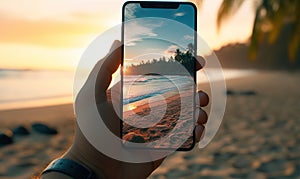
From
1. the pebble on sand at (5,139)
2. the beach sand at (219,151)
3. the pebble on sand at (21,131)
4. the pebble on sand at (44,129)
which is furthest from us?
the pebble on sand at (44,129)

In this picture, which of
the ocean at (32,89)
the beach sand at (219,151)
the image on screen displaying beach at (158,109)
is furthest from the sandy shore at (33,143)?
the image on screen displaying beach at (158,109)

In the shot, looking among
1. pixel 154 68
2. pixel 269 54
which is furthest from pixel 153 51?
pixel 269 54

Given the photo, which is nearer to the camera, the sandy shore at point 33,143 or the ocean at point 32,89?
the sandy shore at point 33,143

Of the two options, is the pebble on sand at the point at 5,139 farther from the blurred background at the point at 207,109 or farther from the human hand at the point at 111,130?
the human hand at the point at 111,130

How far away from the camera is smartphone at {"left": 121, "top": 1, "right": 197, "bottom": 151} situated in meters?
1.26

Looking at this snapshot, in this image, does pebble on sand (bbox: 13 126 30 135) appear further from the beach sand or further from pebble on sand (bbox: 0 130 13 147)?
pebble on sand (bbox: 0 130 13 147)

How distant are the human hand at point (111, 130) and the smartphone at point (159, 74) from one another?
1.6 inches

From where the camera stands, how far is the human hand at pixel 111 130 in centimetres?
118

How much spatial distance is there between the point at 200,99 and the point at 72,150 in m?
0.36

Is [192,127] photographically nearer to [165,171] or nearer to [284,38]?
[165,171]

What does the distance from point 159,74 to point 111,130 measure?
21 centimetres

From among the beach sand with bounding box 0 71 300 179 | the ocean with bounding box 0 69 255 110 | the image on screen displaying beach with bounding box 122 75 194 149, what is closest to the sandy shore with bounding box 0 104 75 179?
the beach sand with bounding box 0 71 300 179

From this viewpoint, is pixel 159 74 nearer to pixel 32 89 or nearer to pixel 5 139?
pixel 5 139

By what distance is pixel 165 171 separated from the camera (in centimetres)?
353
